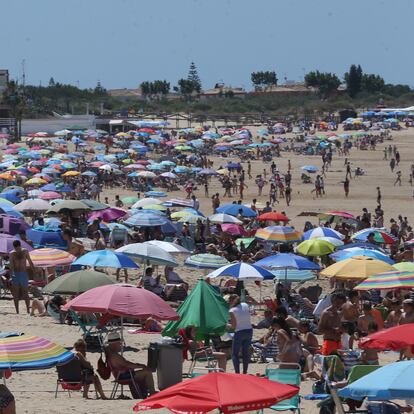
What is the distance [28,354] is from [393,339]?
3.04m

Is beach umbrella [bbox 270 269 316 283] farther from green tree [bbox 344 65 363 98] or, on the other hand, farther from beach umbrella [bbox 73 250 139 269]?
green tree [bbox 344 65 363 98]

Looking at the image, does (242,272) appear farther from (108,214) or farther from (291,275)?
(108,214)

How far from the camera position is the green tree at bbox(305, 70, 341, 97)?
132 metres

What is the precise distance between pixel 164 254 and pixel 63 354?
8.02 m

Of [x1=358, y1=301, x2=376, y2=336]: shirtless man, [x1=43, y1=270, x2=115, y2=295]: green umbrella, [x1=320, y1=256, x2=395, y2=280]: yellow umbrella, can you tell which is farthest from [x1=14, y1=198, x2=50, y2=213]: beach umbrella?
[x1=358, y1=301, x2=376, y2=336]: shirtless man

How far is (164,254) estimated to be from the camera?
1645 centimetres

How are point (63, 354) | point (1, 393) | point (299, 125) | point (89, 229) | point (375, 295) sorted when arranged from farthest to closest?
point (299, 125)
point (89, 229)
point (375, 295)
point (63, 354)
point (1, 393)

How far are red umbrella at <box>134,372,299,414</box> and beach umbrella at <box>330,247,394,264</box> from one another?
9572 millimetres

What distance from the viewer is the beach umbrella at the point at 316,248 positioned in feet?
60.2

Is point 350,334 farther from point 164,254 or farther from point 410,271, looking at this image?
point 164,254

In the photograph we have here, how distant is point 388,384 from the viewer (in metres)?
6.96

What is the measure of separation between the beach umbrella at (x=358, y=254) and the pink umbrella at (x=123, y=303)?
653 cm

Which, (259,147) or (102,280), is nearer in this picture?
(102,280)

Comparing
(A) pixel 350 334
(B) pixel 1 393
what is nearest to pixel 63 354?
(B) pixel 1 393
